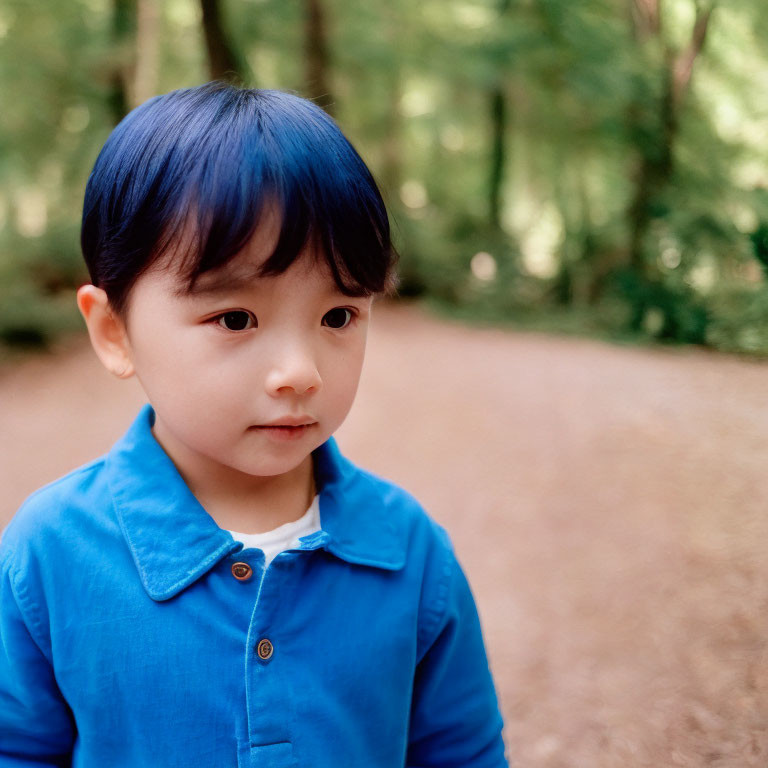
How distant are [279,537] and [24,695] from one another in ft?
1.31

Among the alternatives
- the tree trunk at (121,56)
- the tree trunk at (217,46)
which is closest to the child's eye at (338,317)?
the tree trunk at (217,46)

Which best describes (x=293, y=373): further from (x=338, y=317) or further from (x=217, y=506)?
(x=217, y=506)

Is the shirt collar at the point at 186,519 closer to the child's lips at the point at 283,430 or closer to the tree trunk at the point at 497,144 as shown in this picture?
the child's lips at the point at 283,430

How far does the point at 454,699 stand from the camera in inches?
48.9

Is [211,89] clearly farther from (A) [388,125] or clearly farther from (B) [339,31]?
(A) [388,125]

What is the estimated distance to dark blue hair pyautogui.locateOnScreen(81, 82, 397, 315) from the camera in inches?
37.0

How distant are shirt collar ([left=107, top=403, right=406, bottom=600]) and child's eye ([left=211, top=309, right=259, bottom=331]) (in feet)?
0.88

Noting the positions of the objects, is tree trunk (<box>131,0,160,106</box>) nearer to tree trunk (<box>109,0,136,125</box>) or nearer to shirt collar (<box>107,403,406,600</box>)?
tree trunk (<box>109,0,136,125</box>)

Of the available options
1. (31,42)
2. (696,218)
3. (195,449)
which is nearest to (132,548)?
(195,449)

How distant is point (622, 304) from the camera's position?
1.92 m

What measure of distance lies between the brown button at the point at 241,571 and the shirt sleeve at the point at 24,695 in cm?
28

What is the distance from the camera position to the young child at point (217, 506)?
0.96 m

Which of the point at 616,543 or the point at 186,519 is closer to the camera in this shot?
the point at 186,519

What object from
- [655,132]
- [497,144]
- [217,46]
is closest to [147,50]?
[217,46]
